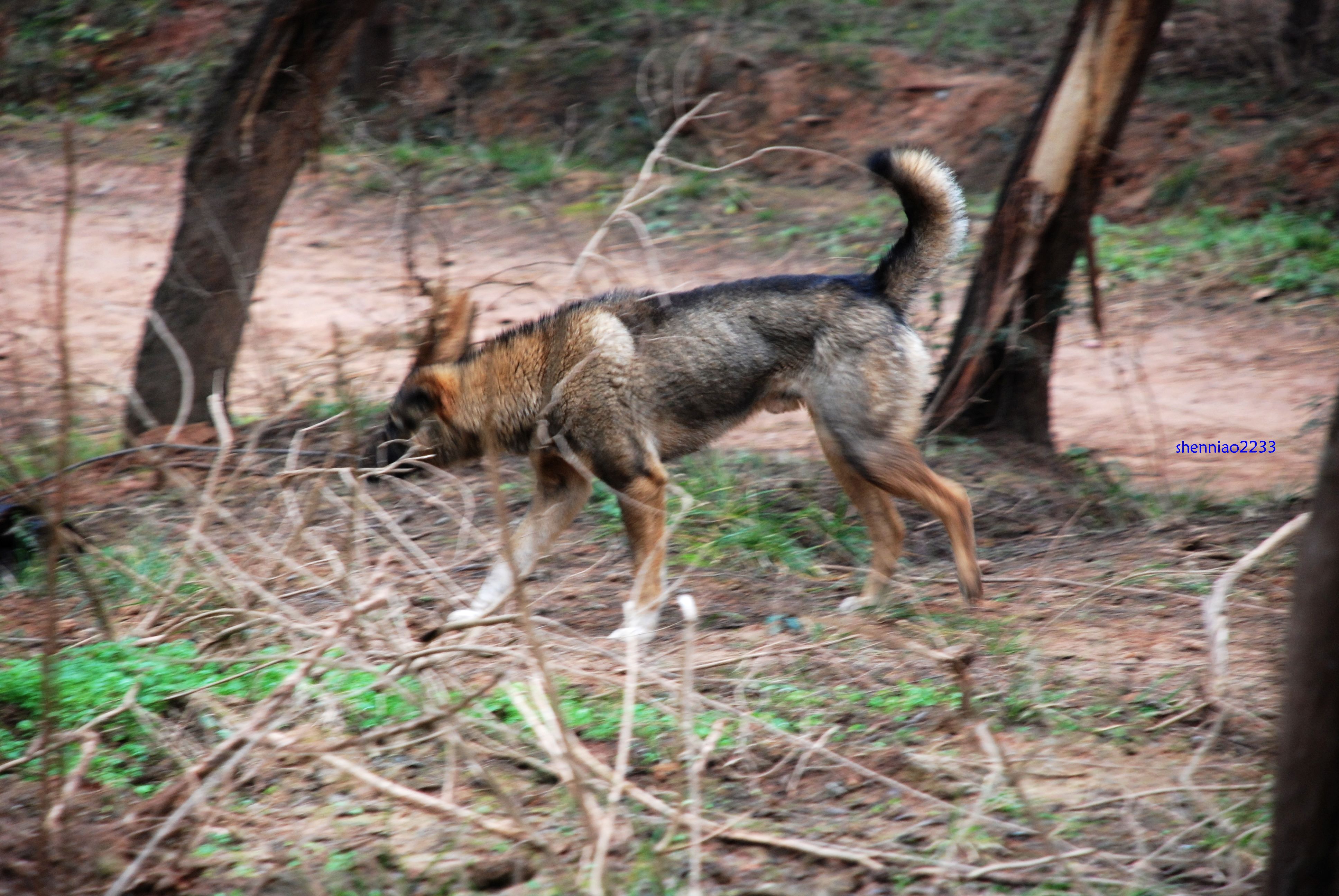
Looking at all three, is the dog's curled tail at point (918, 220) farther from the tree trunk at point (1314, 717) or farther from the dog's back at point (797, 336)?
the tree trunk at point (1314, 717)

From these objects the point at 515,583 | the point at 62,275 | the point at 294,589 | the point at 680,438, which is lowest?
the point at 294,589

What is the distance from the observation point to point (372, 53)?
51.6ft

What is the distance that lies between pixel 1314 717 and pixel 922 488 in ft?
10.3

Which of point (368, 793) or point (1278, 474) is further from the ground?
point (368, 793)

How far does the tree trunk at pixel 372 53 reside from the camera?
15383mm

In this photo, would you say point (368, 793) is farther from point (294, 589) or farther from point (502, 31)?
point (502, 31)

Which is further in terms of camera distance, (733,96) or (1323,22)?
(733,96)

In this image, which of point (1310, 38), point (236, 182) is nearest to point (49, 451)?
point (236, 182)

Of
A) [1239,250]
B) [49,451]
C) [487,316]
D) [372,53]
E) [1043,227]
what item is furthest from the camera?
[372,53]

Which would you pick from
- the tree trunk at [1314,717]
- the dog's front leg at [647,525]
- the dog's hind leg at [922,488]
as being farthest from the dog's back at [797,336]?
the tree trunk at [1314,717]

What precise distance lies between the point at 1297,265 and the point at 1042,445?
211 inches

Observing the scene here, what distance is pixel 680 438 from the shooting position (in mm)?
5762

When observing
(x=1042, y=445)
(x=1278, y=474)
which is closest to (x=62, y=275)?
(x=1042, y=445)

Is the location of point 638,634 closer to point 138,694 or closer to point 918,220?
point 138,694
